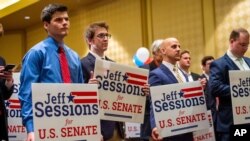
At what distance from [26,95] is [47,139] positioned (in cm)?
29

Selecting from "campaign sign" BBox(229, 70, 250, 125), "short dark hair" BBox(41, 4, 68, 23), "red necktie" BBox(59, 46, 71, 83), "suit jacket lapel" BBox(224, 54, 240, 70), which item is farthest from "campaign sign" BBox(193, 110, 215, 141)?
"short dark hair" BBox(41, 4, 68, 23)

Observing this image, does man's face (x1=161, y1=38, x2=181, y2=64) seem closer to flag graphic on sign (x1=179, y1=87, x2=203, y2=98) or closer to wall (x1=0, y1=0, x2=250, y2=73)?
flag graphic on sign (x1=179, y1=87, x2=203, y2=98)

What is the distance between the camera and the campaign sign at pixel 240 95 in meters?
4.02

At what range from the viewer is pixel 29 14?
11.6 metres

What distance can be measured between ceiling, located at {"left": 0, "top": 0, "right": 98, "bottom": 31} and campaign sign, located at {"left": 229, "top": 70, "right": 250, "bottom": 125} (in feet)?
21.8

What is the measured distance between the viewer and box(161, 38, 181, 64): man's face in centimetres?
399

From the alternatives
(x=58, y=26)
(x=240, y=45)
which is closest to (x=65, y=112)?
(x=58, y=26)

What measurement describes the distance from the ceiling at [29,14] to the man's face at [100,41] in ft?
21.7

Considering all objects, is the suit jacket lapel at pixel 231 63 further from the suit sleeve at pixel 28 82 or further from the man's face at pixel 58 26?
the suit sleeve at pixel 28 82

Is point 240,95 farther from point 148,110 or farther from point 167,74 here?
point 148,110

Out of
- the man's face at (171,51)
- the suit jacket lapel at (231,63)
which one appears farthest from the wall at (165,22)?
the man's face at (171,51)

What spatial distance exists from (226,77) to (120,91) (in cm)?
103

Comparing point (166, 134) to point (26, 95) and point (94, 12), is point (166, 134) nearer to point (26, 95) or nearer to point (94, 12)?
point (26, 95)

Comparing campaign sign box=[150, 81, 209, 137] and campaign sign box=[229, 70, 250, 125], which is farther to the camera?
campaign sign box=[229, 70, 250, 125]
